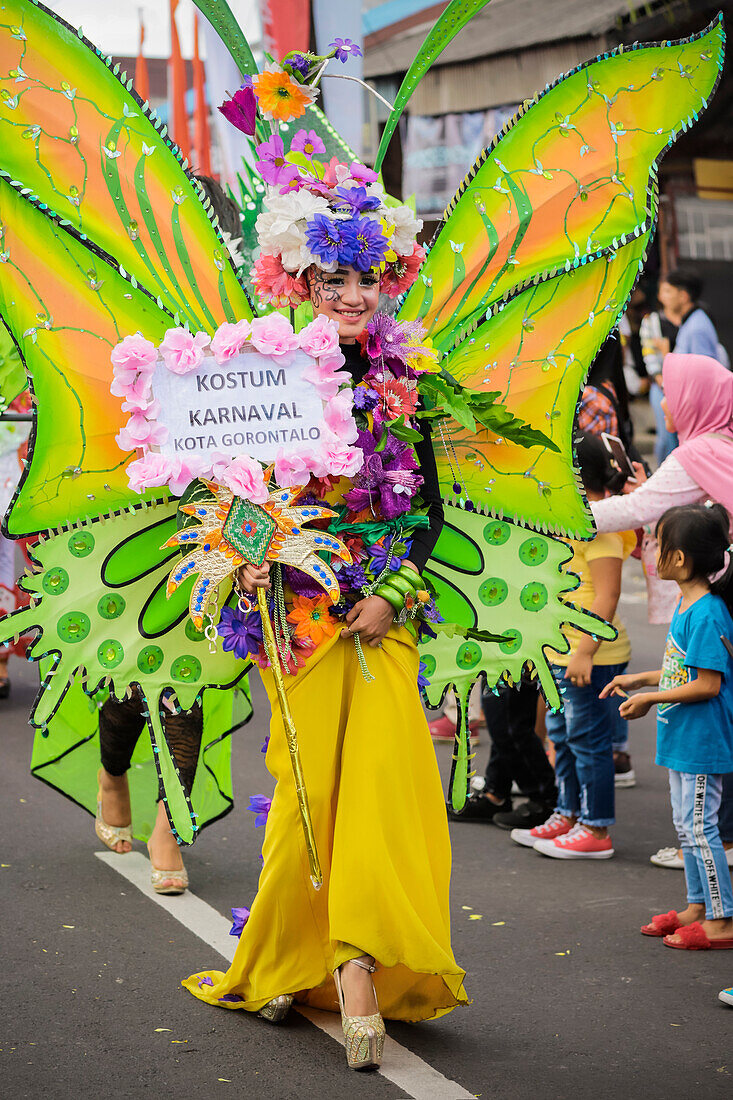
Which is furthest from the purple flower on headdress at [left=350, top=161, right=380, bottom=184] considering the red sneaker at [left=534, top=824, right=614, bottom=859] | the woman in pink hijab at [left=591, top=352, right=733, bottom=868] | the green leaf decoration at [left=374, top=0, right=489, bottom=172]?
the red sneaker at [left=534, top=824, right=614, bottom=859]

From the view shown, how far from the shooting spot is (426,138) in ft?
50.4

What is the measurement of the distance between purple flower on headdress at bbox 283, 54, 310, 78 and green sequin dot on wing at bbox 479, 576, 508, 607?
1535 mm

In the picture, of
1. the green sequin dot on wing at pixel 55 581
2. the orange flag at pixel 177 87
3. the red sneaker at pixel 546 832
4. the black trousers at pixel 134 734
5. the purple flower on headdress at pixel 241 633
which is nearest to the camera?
the purple flower on headdress at pixel 241 633

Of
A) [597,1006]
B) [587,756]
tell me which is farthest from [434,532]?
[587,756]

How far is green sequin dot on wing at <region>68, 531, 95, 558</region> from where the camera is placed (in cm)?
374

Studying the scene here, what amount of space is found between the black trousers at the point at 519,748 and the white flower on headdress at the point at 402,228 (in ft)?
8.70

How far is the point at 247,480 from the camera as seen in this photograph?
3.38 metres

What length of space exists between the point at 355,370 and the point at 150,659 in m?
1.02

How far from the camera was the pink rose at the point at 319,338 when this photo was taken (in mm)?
3443

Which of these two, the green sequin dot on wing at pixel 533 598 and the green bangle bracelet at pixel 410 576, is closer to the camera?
the green bangle bracelet at pixel 410 576

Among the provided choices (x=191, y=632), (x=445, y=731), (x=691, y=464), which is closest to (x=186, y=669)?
(x=191, y=632)

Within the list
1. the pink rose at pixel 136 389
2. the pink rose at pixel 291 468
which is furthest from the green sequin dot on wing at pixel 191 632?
the pink rose at pixel 136 389

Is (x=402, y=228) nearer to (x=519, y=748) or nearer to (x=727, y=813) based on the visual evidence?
(x=727, y=813)

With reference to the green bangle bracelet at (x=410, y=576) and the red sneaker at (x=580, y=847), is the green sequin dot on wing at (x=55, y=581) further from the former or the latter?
the red sneaker at (x=580, y=847)
